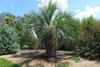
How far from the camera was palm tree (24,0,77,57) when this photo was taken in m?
10.9

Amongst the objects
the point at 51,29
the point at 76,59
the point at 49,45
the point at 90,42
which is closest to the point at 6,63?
the point at 49,45

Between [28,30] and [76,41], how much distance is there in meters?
3.41

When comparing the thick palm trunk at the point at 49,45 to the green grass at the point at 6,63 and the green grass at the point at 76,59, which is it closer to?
the green grass at the point at 76,59

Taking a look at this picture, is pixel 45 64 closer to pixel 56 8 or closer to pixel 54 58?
pixel 54 58

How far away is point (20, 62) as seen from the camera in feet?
34.5

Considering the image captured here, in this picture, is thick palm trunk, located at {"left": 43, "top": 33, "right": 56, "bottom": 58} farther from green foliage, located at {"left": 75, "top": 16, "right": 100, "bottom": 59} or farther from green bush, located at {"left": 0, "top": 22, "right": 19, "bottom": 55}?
green bush, located at {"left": 0, "top": 22, "right": 19, "bottom": 55}

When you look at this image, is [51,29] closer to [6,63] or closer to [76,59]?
[76,59]

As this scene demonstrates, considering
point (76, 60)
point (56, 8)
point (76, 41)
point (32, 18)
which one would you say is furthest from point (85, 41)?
point (32, 18)

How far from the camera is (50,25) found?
36.1 feet

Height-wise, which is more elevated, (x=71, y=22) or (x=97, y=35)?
(x=71, y=22)

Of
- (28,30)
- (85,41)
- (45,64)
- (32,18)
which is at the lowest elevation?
(45,64)

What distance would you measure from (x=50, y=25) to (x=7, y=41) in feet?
13.5

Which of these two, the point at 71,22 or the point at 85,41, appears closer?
the point at 71,22

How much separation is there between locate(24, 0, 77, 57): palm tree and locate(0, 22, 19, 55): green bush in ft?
10.5
